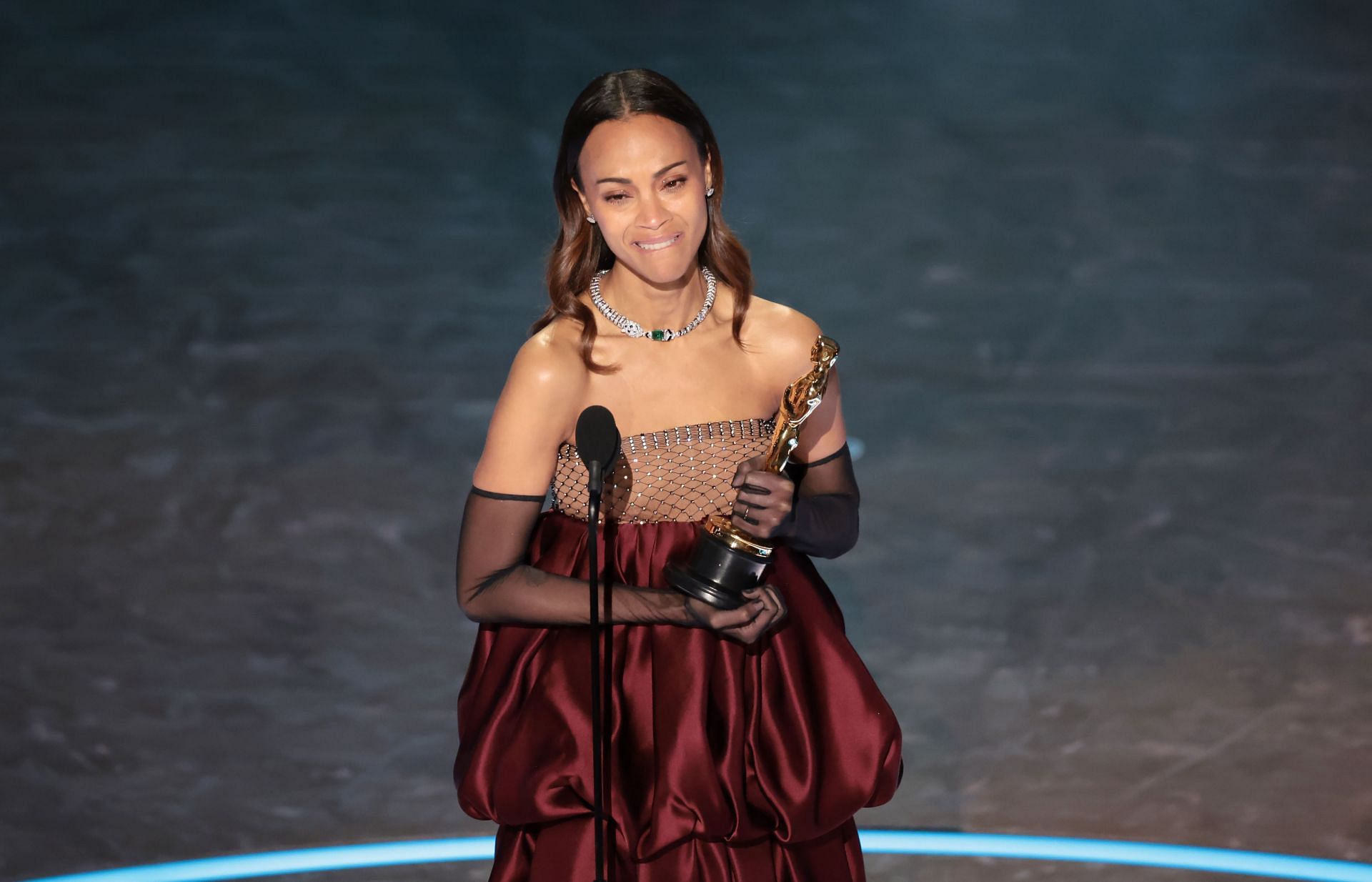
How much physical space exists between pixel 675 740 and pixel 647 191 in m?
0.73

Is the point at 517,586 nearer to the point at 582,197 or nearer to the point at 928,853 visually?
the point at 582,197

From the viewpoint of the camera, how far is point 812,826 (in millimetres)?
1861

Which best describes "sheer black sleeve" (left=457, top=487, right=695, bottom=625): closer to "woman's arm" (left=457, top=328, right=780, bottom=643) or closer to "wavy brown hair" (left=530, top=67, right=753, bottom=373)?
"woman's arm" (left=457, top=328, right=780, bottom=643)

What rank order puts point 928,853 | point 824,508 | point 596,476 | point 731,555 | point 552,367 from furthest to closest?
1. point 928,853
2. point 824,508
3. point 552,367
4. point 731,555
5. point 596,476

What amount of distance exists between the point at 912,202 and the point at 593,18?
93 cm

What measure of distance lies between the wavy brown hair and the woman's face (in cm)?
2

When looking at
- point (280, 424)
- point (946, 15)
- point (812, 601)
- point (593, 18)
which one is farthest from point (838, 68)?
point (812, 601)

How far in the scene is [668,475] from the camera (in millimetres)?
1907

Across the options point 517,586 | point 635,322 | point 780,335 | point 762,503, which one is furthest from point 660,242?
point 517,586

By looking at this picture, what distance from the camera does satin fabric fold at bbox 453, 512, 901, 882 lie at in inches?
72.4

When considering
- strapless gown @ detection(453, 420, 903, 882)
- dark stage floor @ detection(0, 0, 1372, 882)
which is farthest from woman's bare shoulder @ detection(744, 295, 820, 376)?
dark stage floor @ detection(0, 0, 1372, 882)

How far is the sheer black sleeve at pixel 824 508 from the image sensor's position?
6.21 ft

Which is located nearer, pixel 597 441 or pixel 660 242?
pixel 597 441

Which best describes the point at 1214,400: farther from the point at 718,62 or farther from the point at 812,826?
the point at 812,826
